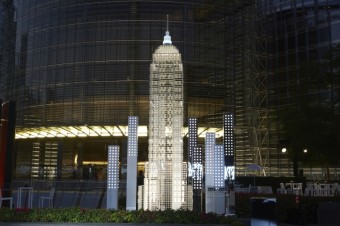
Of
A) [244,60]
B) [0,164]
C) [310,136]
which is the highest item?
[244,60]

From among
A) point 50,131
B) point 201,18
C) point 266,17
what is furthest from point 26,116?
point 266,17

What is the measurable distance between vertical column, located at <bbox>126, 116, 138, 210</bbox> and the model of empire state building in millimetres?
950

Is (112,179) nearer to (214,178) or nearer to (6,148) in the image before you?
(214,178)

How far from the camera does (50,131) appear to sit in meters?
52.0

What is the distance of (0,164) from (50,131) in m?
31.9

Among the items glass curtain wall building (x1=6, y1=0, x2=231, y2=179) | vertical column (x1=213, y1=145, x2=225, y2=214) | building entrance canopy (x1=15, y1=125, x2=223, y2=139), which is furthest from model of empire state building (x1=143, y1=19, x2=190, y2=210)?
building entrance canopy (x1=15, y1=125, x2=223, y2=139)

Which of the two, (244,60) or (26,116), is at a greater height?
(244,60)

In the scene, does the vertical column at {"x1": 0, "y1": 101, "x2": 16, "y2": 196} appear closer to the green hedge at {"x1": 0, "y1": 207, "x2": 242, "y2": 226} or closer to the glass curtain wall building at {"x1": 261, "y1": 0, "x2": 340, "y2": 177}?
the green hedge at {"x1": 0, "y1": 207, "x2": 242, "y2": 226}

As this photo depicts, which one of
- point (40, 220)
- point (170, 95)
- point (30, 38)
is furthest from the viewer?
point (30, 38)

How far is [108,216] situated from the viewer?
14.2 m

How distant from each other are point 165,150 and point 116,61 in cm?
3185

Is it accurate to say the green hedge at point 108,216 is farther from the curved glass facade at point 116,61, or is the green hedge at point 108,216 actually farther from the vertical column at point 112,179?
the curved glass facade at point 116,61

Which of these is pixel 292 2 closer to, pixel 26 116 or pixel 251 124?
pixel 251 124

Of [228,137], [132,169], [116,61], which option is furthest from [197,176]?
[116,61]
